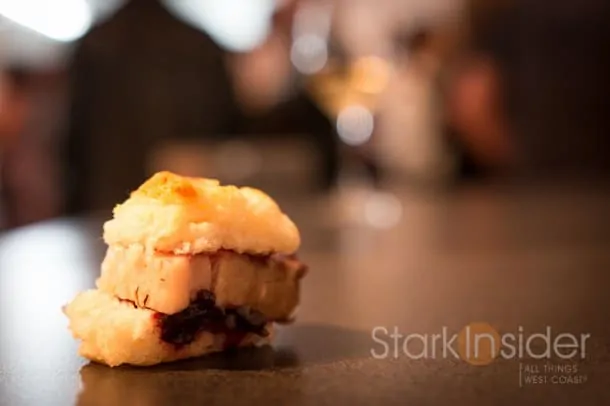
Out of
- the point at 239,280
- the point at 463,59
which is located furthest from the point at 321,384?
the point at 463,59

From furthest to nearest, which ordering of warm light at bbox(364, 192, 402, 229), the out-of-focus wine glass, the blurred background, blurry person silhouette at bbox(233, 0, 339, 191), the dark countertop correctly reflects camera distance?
1. blurry person silhouette at bbox(233, 0, 339, 191)
2. the blurred background
3. the out-of-focus wine glass
4. warm light at bbox(364, 192, 402, 229)
5. the dark countertop

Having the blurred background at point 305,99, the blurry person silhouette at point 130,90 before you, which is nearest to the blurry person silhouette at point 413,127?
the blurred background at point 305,99

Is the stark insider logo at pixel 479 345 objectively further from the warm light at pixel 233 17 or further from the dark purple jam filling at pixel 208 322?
the warm light at pixel 233 17

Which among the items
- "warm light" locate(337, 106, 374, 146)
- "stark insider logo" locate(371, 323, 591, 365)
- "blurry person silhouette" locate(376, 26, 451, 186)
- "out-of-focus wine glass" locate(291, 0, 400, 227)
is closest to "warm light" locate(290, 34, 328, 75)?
"out-of-focus wine glass" locate(291, 0, 400, 227)

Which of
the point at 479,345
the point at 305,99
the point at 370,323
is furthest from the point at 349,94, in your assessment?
the point at 479,345

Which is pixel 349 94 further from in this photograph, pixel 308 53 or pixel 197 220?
pixel 197 220

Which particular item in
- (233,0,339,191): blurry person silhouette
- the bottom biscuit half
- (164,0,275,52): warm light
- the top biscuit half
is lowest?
the bottom biscuit half

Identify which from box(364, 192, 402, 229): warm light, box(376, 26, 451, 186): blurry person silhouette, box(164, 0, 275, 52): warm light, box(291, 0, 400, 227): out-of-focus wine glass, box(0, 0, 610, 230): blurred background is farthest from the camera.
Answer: box(164, 0, 275, 52): warm light

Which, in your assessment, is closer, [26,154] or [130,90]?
[130,90]

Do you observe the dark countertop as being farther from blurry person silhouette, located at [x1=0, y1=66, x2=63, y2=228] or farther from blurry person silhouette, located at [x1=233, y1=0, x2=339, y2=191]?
blurry person silhouette, located at [x1=233, y1=0, x2=339, y2=191]
